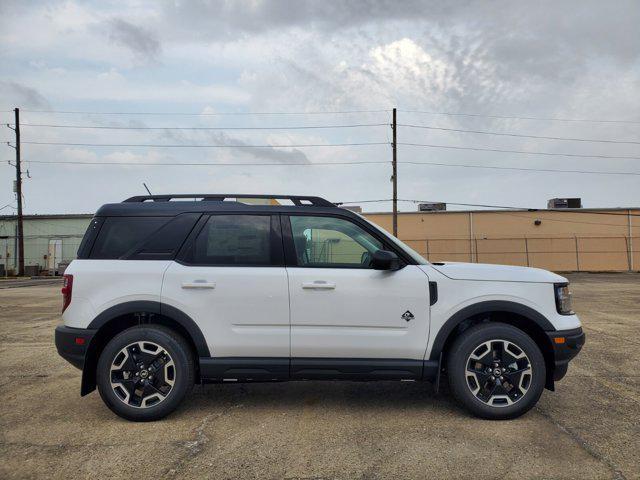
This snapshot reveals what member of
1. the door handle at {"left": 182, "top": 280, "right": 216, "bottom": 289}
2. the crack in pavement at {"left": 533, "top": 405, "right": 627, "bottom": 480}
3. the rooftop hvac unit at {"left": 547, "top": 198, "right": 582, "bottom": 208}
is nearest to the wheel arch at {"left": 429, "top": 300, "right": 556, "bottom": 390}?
the crack in pavement at {"left": 533, "top": 405, "right": 627, "bottom": 480}

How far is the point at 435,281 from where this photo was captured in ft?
13.7

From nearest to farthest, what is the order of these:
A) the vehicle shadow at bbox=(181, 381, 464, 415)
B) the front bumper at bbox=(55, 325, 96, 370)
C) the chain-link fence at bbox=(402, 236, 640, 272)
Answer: the front bumper at bbox=(55, 325, 96, 370)
the vehicle shadow at bbox=(181, 381, 464, 415)
the chain-link fence at bbox=(402, 236, 640, 272)

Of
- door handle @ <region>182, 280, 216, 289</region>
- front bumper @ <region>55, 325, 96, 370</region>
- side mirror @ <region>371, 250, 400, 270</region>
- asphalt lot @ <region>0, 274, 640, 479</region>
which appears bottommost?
asphalt lot @ <region>0, 274, 640, 479</region>

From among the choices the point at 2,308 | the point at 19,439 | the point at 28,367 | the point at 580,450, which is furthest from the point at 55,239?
the point at 580,450

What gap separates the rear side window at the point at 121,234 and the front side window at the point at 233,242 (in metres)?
0.41

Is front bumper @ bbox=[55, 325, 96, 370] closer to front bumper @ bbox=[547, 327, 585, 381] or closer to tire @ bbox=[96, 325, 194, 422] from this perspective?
tire @ bbox=[96, 325, 194, 422]

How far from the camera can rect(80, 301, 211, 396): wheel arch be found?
4.15 meters

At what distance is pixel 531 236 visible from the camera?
35.6 metres

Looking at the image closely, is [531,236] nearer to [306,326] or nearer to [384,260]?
[384,260]

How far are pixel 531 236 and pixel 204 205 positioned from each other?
35226 millimetres

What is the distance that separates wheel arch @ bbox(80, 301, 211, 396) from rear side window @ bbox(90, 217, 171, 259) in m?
0.50

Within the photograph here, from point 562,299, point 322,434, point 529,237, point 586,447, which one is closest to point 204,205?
point 322,434

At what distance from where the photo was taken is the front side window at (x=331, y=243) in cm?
428

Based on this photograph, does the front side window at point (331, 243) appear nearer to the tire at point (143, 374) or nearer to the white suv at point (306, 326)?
the white suv at point (306, 326)
